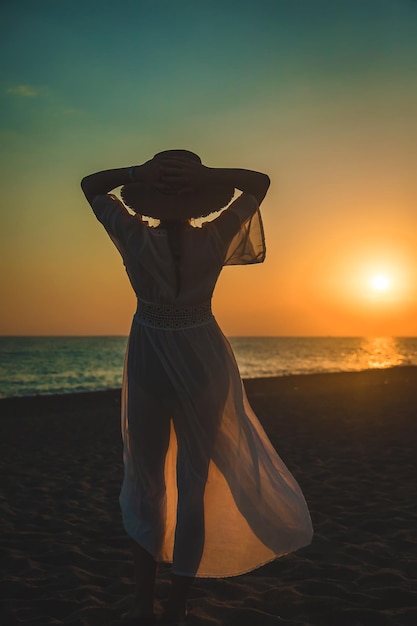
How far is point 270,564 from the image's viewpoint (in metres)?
3.57

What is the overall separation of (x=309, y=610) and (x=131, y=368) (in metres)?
1.61

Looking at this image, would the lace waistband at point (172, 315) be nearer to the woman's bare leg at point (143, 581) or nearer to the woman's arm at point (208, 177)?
the woman's arm at point (208, 177)

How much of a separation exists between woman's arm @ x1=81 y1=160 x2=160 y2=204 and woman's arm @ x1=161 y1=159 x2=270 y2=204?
6 centimetres

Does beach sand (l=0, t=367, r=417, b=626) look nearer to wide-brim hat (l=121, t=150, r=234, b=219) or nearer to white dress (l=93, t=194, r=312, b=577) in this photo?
white dress (l=93, t=194, r=312, b=577)

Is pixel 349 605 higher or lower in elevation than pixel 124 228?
lower

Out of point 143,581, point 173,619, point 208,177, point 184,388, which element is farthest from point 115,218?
point 173,619

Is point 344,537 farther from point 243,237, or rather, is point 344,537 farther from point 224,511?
point 243,237

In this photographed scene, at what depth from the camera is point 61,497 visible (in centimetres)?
539

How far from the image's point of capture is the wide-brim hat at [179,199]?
2482 millimetres

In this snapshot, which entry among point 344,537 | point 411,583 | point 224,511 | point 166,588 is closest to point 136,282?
point 224,511

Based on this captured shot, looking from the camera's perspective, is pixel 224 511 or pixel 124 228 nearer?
pixel 124 228

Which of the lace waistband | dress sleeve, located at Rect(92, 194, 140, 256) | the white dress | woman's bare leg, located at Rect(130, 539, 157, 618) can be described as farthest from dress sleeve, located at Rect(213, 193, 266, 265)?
woman's bare leg, located at Rect(130, 539, 157, 618)

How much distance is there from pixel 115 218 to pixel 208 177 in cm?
47

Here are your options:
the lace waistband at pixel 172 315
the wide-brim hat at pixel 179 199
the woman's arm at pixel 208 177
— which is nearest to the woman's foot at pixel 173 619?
the lace waistband at pixel 172 315
